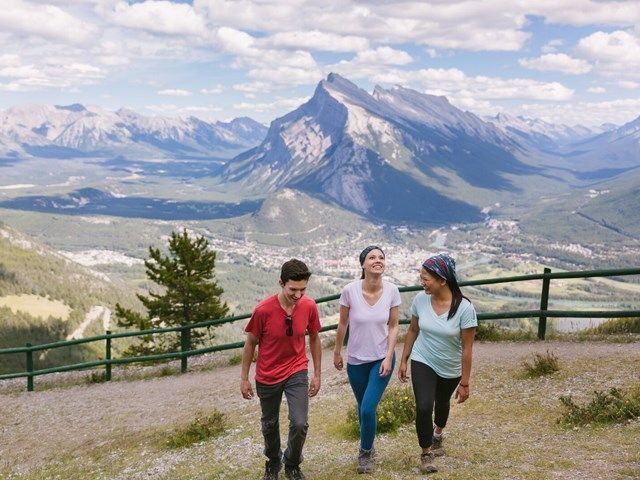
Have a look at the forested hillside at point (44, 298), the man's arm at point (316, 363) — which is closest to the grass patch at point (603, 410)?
the man's arm at point (316, 363)

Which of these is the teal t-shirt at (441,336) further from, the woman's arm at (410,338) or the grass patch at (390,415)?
the grass patch at (390,415)

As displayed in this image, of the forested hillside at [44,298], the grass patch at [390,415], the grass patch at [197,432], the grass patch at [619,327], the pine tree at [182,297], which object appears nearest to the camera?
the grass patch at [390,415]

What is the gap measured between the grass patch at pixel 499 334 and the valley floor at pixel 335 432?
1.05 ft

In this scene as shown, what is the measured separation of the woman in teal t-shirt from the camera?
18.4 ft

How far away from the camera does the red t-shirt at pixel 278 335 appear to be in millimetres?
5949

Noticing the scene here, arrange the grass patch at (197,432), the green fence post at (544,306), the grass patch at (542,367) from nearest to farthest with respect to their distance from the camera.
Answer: the grass patch at (197,432), the grass patch at (542,367), the green fence post at (544,306)

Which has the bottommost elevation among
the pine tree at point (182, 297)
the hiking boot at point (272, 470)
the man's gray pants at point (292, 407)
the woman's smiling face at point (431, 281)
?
the pine tree at point (182, 297)

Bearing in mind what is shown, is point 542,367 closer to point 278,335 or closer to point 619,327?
point 619,327

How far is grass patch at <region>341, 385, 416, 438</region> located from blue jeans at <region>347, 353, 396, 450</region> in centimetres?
140

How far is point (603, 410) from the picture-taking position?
7207 mm

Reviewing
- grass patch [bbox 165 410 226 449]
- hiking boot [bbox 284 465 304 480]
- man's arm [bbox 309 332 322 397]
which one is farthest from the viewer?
grass patch [bbox 165 410 226 449]

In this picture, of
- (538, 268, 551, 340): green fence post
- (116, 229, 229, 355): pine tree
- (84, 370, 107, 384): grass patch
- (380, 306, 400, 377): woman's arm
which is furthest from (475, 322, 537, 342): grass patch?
(116, 229, 229, 355): pine tree

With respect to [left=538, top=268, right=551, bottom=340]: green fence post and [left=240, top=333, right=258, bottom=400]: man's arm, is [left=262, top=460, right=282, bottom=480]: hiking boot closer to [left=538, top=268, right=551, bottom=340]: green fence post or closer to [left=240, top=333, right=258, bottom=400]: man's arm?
[left=240, top=333, right=258, bottom=400]: man's arm

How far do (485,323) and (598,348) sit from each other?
2.72 meters
